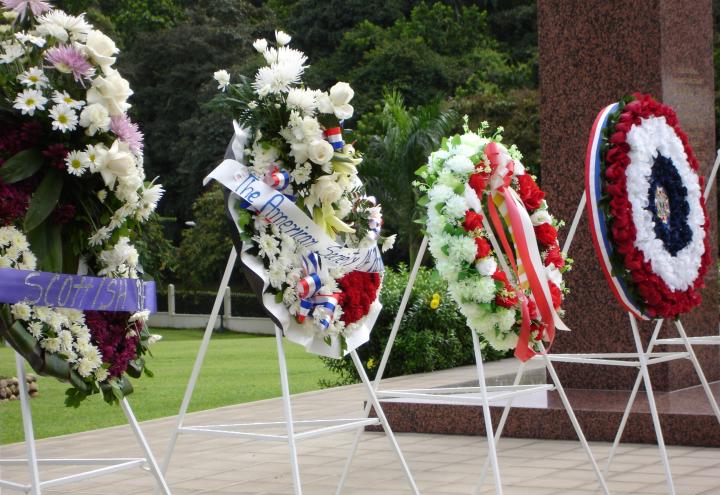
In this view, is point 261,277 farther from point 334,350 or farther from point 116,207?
point 116,207

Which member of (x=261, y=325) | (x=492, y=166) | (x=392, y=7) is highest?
(x=392, y=7)

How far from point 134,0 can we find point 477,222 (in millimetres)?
36350

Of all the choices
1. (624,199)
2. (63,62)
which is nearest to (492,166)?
(624,199)

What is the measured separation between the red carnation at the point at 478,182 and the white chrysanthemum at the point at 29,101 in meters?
2.31

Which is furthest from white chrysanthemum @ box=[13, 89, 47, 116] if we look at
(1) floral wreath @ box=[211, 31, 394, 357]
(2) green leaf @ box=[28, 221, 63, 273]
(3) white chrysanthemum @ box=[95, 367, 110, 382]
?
(1) floral wreath @ box=[211, 31, 394, 357]

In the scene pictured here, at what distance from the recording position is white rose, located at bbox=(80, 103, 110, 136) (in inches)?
153

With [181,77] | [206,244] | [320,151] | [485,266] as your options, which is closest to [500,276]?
[485,266]

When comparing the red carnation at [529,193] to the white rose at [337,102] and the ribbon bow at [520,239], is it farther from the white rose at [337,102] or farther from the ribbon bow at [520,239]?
the white rose at [337,102]

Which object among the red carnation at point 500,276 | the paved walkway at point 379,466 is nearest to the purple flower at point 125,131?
the red carnation at point 500,276

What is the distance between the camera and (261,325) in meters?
30.0

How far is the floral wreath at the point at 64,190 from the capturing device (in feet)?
12.6

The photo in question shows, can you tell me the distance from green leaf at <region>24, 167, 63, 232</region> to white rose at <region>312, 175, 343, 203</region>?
4.47ft

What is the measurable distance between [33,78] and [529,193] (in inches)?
113

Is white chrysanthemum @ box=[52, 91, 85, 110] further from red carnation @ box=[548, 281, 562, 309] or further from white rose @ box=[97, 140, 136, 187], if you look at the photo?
red carnation @ box=[548, 281, 562, 309]
